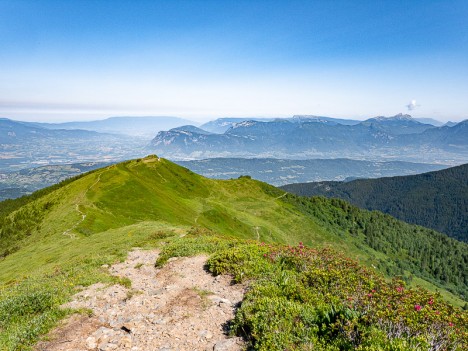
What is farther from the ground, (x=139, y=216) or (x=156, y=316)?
(x=156, y=316)

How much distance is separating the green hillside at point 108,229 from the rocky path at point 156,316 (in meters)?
1.51

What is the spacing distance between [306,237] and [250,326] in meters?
143

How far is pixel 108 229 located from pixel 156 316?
50196 millimetres

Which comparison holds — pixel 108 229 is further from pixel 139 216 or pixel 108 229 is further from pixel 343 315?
pixel 343 315

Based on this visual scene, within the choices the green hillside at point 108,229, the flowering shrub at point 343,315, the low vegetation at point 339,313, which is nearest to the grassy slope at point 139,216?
the green hillside at point 108,229

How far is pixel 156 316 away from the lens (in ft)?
43.3

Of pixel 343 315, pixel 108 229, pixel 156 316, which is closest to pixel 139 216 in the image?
pixel 108 229

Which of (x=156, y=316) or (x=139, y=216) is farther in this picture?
(x=139, y=216)

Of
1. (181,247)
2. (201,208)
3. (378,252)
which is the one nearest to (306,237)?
(201,208)

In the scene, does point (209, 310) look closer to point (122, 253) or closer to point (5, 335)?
point (5, 335)

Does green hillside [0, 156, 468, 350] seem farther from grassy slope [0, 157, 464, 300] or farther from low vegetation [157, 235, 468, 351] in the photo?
low vegetation [157, 235, 468, 351]

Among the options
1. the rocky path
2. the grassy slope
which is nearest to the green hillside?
the grassy slope

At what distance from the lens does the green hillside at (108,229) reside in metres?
15.8

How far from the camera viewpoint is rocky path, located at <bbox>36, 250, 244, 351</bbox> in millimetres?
11008
